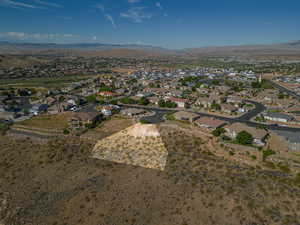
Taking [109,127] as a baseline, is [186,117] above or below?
above

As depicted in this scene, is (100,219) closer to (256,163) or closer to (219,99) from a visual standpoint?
(256,163)

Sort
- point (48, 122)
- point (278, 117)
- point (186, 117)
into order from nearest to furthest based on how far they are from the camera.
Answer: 1. point (278, 117)
2. point (186, 117)
3. point (48, 122)

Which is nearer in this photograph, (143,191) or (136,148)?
(143,191)

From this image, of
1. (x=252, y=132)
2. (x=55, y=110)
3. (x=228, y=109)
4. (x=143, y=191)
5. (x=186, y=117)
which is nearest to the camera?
(x=143, y=191)

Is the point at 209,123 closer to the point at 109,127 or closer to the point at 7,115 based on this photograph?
the point at 109,127

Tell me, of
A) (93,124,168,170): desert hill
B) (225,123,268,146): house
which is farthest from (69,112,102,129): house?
(225,123,268,146): house

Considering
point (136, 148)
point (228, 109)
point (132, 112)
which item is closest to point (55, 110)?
point (132, 112)

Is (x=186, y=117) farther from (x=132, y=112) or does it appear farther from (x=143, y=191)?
(x=143, y=191)

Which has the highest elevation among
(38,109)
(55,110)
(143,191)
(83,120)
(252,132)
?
(252,132)

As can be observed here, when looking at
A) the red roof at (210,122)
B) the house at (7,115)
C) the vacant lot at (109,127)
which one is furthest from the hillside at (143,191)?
the house at (7,115)
